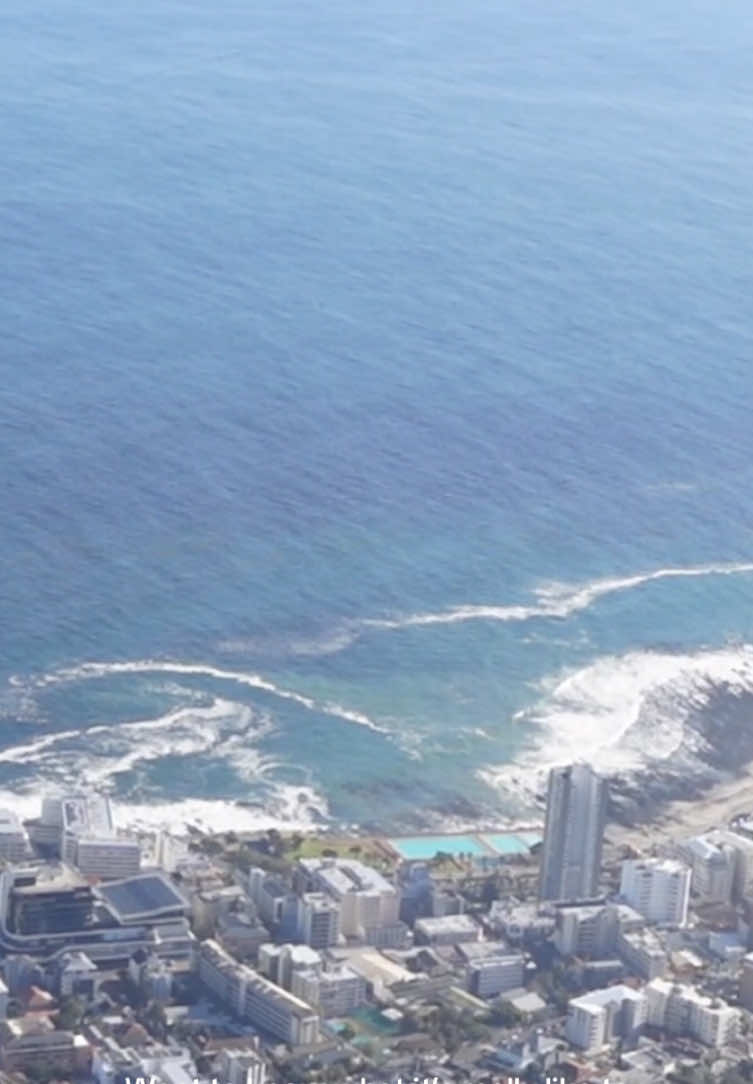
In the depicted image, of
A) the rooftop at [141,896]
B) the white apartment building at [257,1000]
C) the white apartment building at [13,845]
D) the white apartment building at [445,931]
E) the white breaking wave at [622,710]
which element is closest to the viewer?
the white apartment building at [257,1000]

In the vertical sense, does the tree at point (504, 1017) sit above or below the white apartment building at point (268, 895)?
below

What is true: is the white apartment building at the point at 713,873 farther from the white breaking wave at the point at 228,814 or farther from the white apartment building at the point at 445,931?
the white breaking wave at the point at 228,814

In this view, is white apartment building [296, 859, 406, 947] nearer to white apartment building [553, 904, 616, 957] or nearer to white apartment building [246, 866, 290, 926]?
white apartment building [246, 866, 290, 926]

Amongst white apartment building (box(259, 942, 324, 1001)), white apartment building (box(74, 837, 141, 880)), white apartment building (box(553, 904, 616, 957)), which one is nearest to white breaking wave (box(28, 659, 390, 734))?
white apartment building (box(74, 837, 141, 880))

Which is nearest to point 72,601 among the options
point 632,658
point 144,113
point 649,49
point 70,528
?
point 70,528

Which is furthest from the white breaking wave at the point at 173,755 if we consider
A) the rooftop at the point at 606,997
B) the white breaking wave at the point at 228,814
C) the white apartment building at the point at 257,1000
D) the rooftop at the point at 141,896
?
the rooftop at the point at 606,997

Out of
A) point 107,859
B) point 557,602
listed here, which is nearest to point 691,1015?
point 107,859

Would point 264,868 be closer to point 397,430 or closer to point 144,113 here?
point 397,430
